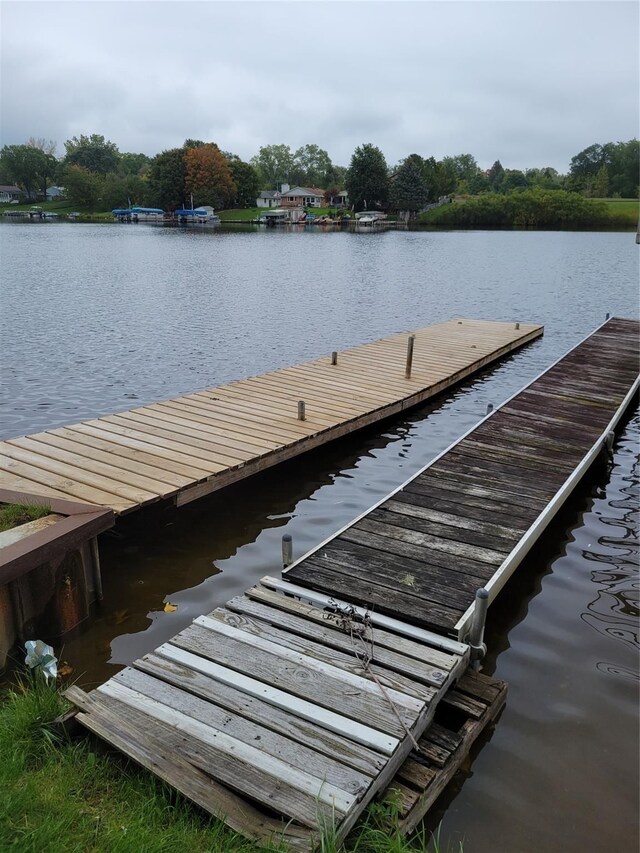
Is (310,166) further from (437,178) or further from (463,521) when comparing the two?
(463,521)

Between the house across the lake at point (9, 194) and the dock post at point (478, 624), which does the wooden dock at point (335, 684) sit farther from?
the house across the lake at point (9, 194)

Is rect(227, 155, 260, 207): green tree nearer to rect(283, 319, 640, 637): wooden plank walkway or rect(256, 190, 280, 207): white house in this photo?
rect(256, 190, 280, 207): white house

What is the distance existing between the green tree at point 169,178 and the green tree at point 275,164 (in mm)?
57241

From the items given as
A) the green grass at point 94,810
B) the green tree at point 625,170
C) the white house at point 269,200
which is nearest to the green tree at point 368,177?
the white house at point 269,200

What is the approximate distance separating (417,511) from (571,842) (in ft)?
11.6

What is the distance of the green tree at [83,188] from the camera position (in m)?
126

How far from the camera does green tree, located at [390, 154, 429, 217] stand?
112m

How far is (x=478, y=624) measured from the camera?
480 cm

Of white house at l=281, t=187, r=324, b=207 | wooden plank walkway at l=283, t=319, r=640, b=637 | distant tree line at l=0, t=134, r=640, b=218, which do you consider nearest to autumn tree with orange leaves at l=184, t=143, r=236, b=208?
distant tree line at l=0, t=134, r=640, b=218

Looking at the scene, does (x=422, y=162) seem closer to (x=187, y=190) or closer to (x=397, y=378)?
(x=187, y=190)

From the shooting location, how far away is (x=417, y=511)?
22.9 feet

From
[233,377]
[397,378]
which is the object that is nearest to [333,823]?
[397,378]

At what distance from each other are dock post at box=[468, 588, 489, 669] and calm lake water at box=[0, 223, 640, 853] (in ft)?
2.01

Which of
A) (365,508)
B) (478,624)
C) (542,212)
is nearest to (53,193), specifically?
(542,212)
